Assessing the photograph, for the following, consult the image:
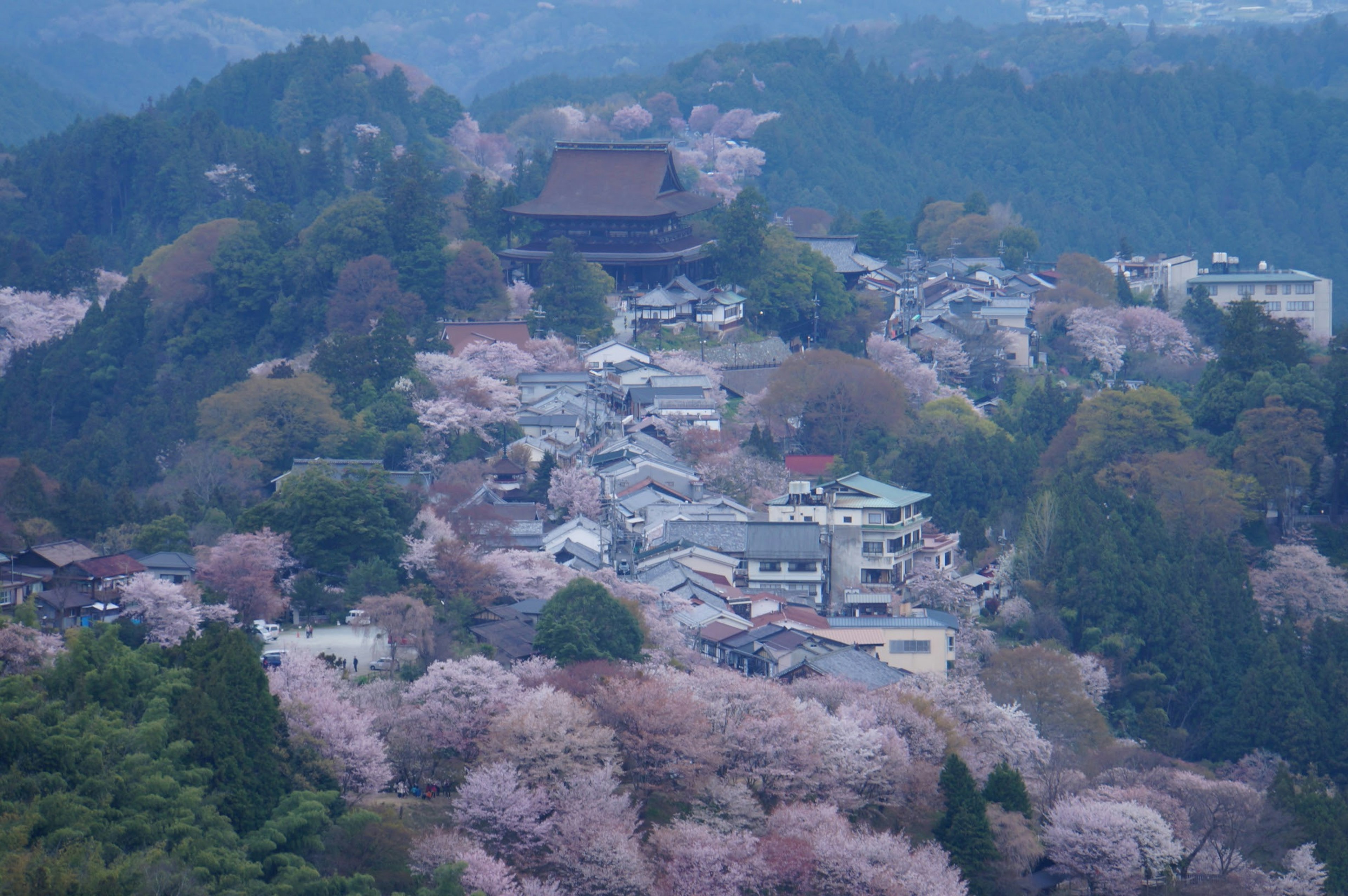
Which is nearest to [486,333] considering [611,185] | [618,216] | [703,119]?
[618,216]

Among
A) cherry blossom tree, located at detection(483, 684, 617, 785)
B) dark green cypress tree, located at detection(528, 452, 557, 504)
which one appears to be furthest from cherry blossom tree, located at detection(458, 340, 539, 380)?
cherry blossom tree, located at detection(483, 684, 617, 785)

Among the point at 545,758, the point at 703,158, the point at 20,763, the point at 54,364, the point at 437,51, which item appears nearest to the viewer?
the point at 20,763

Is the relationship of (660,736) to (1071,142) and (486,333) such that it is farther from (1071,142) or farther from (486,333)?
(1071,142)

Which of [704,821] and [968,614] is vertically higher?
[704,821]

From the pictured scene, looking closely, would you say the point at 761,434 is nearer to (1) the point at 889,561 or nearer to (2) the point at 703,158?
(1) the point at 889,561

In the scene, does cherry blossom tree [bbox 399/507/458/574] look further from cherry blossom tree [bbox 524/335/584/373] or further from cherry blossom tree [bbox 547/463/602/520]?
cherry blossom tree [bbox 524/335/584/373]

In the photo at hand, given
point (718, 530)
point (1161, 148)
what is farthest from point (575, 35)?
point (718, 530)
